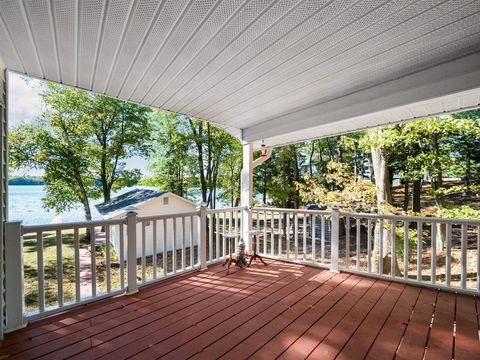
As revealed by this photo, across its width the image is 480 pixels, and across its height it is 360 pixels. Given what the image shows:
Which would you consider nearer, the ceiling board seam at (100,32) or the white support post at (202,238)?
the ceiling board seam at (100,32)

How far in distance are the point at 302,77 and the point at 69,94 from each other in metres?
11.9

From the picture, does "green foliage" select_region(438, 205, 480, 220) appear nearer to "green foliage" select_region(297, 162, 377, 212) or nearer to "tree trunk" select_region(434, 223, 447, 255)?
"green foliage" select_region(297, 162, 377, 212)

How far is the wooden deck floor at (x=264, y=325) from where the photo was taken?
79.8 inches

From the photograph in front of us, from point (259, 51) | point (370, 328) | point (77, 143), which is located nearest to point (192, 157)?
point (77, 143)

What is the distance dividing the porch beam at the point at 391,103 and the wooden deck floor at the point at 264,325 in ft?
7.24

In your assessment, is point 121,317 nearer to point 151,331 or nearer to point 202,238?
point 151,331

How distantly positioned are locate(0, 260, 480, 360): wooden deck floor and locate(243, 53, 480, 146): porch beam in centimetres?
221

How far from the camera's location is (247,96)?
338cm

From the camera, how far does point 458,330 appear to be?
7.64 ft

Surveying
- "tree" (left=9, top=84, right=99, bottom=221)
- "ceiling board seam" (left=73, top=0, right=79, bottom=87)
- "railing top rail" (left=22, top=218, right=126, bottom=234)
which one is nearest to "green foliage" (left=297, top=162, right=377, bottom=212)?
"railing top rail" (left=22, top=218, right=126, bottom=234)

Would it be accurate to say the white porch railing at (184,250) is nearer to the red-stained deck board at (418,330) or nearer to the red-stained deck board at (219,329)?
the red-stained deck board at (418,330)

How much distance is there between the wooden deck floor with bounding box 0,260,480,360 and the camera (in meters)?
2.03

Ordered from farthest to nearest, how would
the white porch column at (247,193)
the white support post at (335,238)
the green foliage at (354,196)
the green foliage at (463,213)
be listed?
1. the green foliage at (354,196)
2. the green foliage at (463,213)
3. the white porch column at (247,193)
4. the white support post at (335,238)

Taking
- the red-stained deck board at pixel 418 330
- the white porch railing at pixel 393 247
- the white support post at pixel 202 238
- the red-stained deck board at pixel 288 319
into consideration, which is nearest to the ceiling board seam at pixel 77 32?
the white support post at pixel 202 238
